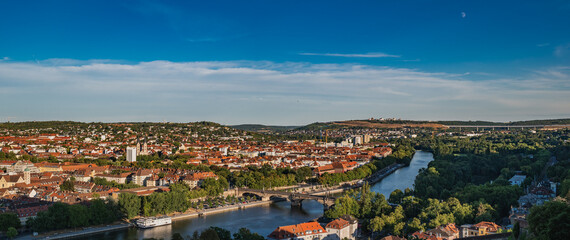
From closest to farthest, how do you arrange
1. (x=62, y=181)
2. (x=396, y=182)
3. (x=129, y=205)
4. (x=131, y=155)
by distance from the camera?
1. (x=129, y=205)
2. (x=62, y=181)
3. (x=396, y=182)
4. (x=131, y=155)

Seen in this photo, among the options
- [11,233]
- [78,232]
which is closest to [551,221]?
[78,232]

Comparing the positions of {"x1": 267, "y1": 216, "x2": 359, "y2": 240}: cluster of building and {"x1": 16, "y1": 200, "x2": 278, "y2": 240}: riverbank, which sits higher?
{"x1": 267, "y1": 216, "x2": 359, "y2": 240}: cluster of building

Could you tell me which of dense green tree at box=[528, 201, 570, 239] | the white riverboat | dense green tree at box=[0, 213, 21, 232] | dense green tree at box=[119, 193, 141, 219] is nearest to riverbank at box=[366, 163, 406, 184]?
the white riverboat

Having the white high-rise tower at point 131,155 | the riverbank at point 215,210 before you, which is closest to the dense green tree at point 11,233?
the riverbank at point 215,210

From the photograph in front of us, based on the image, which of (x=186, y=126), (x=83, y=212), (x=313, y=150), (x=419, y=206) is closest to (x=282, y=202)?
(x=419, y=206)

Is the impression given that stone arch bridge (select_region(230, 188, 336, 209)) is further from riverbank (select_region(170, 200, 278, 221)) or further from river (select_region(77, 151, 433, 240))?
riverbank (select_region(170, 200, 278, 221))

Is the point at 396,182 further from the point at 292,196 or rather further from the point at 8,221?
the point at 8,221

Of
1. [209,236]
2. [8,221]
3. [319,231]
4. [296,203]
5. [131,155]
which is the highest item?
[131,155]

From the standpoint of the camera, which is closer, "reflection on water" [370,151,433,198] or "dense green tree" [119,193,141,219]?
"dense green tree" [119,193,141,219]
